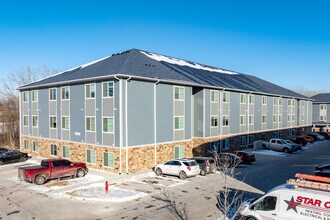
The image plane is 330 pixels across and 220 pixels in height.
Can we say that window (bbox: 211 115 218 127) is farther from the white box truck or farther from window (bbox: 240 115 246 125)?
the white box truck

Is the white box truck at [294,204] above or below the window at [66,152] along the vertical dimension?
above

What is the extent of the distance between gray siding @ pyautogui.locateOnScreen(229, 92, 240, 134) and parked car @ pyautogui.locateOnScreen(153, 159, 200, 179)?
15203 mm

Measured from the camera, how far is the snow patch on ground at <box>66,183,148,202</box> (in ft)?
58.7

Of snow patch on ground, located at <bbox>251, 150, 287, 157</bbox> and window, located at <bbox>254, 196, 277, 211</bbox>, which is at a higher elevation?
window, located at <bbox>254, 196, 277, 211</bbox>

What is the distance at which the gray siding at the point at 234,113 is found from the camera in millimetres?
37366

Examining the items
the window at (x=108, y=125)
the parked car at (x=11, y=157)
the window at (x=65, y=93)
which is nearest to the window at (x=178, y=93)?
the window at (x=108, y=125)

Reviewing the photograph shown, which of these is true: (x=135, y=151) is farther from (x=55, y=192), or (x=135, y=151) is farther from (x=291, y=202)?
(x=291, y=202)

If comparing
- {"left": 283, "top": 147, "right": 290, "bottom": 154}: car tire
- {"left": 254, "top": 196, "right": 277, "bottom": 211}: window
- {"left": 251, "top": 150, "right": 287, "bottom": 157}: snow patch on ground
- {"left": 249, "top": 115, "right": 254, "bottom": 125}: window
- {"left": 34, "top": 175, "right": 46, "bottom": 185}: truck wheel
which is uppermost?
{"left": 249, "top": 115, "right": 254, "bottom": 125}: window

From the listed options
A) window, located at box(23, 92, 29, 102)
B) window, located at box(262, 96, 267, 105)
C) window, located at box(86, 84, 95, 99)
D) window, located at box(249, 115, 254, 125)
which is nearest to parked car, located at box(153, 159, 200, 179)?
window, located at box(86, 84, 95, 99)

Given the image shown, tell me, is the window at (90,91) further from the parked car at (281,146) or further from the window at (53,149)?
the parked car at (281,146)

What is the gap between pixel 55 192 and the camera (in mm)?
19609

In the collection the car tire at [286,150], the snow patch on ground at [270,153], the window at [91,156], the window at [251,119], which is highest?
the window at [251,119]

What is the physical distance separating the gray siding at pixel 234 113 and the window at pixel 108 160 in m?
17.7

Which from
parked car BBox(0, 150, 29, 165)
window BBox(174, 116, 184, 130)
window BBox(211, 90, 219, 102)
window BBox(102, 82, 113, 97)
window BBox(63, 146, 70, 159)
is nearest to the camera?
window BBox(102, 82, 113, 97)
